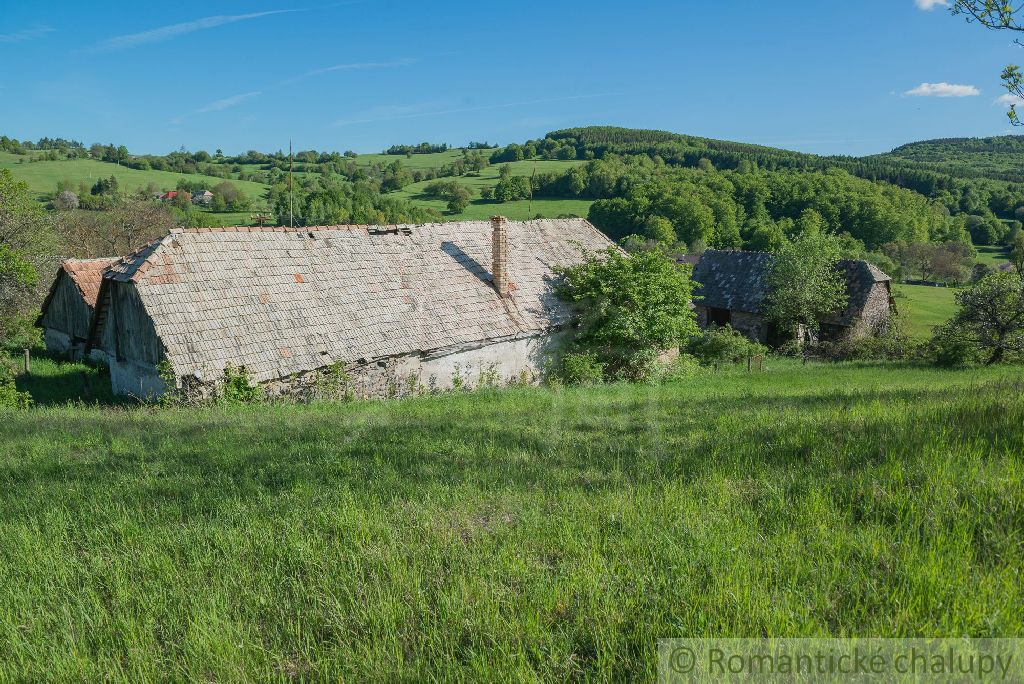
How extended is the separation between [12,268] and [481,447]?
76.8 feet

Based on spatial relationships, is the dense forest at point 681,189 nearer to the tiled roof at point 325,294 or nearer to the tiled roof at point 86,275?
the tiled roof at point 86,275

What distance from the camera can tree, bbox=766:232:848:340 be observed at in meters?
30.7

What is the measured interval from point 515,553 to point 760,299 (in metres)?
32.7

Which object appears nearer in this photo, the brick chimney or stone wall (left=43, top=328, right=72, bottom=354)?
Result: the brick chimney

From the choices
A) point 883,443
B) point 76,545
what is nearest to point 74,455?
point 76,545

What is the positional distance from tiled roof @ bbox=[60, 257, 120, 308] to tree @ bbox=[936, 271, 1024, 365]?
120 feet

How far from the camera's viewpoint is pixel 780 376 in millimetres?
22016

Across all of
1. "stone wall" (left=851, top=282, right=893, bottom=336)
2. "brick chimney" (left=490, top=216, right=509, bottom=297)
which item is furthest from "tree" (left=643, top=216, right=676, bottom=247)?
"brick chimney" (left=490, top=216, right=509, bottom=297)

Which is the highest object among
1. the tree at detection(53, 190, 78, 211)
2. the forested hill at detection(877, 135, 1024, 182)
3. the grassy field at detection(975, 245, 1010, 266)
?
the forested hill at detection(877, 135, 1024, 182)

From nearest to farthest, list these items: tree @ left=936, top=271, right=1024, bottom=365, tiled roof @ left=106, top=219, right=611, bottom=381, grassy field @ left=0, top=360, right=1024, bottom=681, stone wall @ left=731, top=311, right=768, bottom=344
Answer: grassy field @ left=0, top=360, right=1024, bottom=681
tiled roof @ left=106, top=219, right=611, bottom=381
tree @ left=936, top=271, right=1024, bottom=365
stone wall @ left=731, top=311, right=768, bottom=344

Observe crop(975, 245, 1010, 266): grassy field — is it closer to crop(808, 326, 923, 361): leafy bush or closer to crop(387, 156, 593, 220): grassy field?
crop(387, 156, 593, 220): grassy field

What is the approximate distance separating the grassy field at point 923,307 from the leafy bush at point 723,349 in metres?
11.8

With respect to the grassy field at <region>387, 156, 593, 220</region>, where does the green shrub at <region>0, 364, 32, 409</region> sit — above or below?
below

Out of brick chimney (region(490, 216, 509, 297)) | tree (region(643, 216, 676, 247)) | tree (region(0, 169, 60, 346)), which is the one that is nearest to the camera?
brick chimney (region(490, 216, 509, 297))
